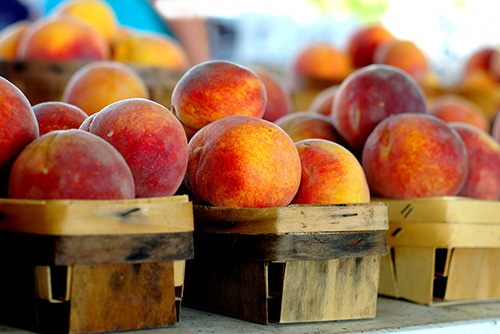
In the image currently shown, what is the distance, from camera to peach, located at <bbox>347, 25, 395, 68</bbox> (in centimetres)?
303

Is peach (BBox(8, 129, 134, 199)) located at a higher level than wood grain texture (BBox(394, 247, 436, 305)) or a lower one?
higher

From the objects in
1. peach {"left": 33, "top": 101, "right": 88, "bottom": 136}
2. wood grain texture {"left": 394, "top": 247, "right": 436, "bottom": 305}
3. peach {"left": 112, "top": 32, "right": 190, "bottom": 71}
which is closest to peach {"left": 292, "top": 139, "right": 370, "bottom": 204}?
wood grain texture {"left": 394, "top": 247, "right": 436, "bottom": 305}

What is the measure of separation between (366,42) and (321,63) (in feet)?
0.99

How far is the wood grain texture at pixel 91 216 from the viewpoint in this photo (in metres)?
0.78

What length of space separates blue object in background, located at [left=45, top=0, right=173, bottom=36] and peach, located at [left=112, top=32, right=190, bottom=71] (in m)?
1.39

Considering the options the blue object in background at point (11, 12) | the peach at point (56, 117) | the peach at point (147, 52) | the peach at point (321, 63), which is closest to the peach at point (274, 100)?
the peach at point (147, 52)

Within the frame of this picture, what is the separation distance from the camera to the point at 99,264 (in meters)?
0.81

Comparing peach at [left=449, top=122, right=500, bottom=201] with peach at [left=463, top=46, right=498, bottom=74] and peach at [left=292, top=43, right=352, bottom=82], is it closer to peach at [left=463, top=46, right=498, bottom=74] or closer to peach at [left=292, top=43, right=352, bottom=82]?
peach at [left=292, top=43, right=352, bottom=82]

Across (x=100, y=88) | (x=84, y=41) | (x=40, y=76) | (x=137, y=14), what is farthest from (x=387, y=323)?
(x=137, y=14)

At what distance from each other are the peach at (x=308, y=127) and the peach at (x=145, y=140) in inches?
20.7

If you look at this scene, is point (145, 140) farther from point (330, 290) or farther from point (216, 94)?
point (330, 290)

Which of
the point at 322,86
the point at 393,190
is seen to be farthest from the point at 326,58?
the point at 393,190

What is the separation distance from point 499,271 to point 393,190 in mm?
307

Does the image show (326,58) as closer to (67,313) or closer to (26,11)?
(26,11)
